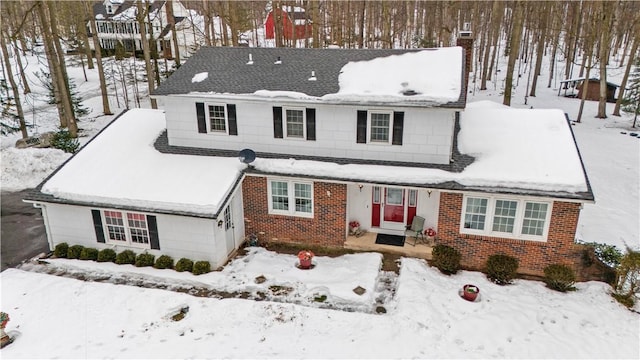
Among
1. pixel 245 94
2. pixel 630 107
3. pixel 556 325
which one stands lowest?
pixel 556 325

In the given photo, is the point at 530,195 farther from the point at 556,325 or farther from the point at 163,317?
the point at 163,317

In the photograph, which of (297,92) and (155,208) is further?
(297,92)

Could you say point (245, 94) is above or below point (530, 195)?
above

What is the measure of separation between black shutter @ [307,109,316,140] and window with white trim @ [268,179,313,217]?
1.73 meters

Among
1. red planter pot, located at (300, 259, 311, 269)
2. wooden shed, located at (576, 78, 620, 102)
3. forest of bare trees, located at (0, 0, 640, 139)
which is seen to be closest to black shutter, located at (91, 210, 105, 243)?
red planter pot, located at (300, 259, 311, 269)

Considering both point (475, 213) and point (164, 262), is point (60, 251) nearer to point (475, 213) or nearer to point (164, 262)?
point (164, 262)

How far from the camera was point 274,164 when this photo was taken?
1526cm

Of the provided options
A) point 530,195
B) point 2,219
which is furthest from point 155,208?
point 530,195

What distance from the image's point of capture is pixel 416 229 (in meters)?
15.2

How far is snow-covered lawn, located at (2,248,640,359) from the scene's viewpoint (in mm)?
10961

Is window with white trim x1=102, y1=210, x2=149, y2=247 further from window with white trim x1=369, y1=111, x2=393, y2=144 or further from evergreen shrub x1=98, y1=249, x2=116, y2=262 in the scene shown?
window with white trim x1=369, y1=111, x2=393, y2=144

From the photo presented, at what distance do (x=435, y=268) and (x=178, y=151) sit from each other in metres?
10.1

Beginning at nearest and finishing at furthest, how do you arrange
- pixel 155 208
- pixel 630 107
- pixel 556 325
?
pixel 556 325
pixel 155 208
pixel 630 107

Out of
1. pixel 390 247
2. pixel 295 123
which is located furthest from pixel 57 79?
pixel 390 247
